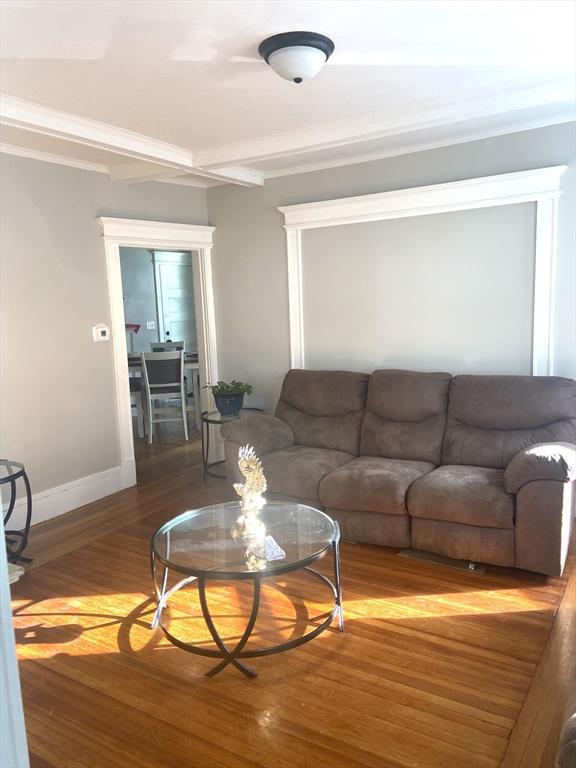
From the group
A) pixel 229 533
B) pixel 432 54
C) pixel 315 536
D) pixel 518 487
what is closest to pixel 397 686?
pixel 315 536

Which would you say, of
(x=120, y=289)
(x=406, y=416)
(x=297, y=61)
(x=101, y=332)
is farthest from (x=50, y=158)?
(x=406, y=416)

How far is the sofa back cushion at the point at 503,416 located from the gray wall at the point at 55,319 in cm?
257

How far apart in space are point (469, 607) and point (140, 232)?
351 cm

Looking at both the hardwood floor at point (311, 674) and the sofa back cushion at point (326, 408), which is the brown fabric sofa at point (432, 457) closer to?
the sofa back cushion at point (326, 408)

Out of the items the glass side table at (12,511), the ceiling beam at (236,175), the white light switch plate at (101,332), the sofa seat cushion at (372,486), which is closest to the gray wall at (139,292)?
the white light switch plate at (101,332)

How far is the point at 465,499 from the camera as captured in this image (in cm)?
305

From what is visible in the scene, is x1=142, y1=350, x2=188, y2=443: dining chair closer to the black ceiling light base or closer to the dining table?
the dining table

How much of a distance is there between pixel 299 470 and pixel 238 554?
1184 millimetres

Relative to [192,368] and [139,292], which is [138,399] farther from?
[139,292]

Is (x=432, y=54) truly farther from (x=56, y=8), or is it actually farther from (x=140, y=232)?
(x=140, y=232)

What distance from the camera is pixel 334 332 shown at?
4512 millimetres

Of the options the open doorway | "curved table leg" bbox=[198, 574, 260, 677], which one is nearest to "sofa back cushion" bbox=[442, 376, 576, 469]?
"curved table leg" bbox=[198, 574, 260, 677]

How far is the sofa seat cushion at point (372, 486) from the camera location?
325cm

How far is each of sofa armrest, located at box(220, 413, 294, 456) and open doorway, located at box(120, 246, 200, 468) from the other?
6.09ft
